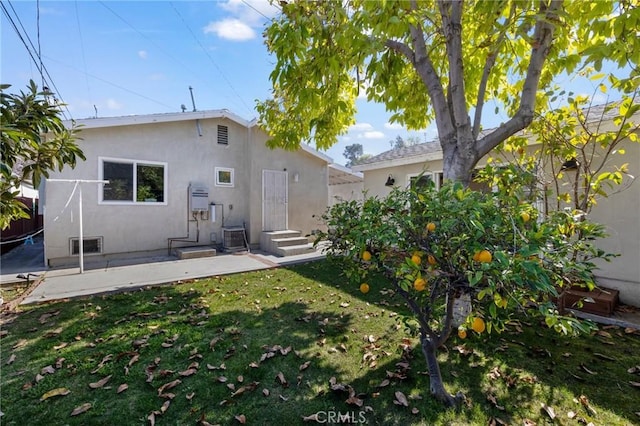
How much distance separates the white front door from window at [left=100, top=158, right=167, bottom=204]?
11.1 ft

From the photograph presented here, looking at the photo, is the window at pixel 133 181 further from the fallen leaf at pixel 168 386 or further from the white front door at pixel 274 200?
the fallen leaf at pixel 168 386

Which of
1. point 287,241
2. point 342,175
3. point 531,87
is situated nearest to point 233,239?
point 287,241

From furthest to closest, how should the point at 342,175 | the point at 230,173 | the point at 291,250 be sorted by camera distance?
the point at 342,175 → the point at 230,173 → the point at 291,250

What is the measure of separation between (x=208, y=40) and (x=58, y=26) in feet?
12.6

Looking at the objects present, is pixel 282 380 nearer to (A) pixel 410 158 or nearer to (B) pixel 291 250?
(B) pixel 291 250

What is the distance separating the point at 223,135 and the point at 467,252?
33.5ft

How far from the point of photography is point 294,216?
11844 mm

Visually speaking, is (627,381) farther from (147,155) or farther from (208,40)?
(208,40)

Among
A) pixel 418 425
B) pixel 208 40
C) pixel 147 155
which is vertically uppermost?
pixel 208 40

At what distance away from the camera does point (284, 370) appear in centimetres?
310

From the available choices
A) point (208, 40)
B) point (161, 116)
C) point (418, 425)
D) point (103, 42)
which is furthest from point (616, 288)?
point (103, 42)

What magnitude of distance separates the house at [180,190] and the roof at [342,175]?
174 centimetres

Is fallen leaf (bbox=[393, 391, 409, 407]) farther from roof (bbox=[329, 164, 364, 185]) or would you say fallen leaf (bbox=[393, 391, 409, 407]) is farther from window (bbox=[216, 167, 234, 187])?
roof (bbox=[329, 164, 364, 185])

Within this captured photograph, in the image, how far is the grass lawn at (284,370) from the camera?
2479 mm
